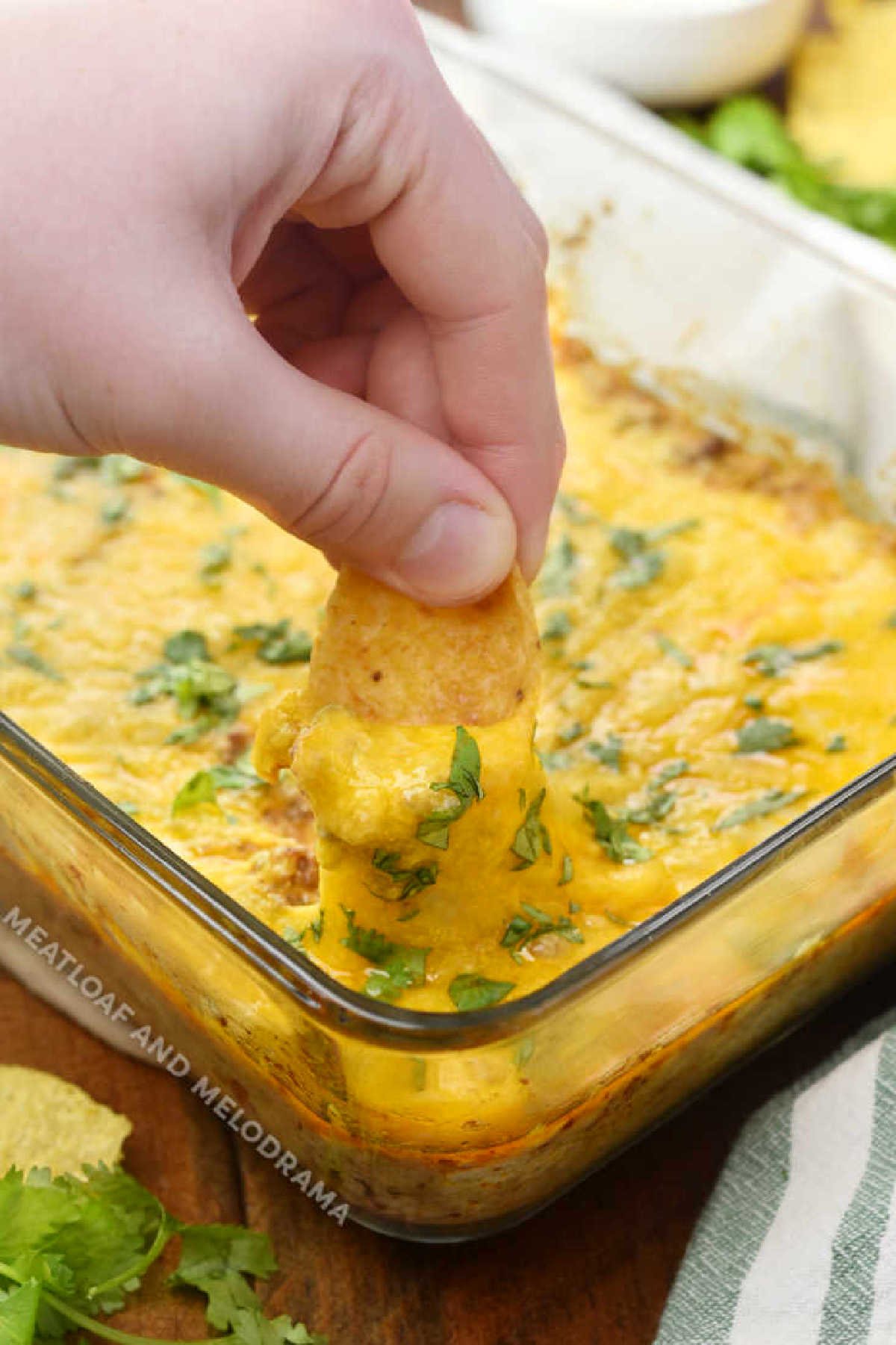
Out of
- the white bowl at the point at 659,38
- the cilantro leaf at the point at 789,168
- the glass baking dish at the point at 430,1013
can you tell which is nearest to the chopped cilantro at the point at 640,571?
the glass baking dish at the point at 430,1013

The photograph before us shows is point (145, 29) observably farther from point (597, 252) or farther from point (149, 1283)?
point (597, 252)

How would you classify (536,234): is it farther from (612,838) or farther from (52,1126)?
(52,1126)

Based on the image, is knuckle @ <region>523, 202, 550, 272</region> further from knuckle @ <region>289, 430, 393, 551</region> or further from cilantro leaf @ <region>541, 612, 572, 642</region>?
cilantro leaf @ <region>541, 612, 572, 642</region>

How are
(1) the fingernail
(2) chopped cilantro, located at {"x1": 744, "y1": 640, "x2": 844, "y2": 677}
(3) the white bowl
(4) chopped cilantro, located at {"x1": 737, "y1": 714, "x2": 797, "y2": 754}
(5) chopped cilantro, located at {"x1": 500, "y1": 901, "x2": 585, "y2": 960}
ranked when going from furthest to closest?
(3) the white bowl < (2) chopped cilantro, located at {"x1": 744, "y1": 640, "x2": 844, "y2": 677} < (4) chopped cilantro, located at {"x1": 737, "y1": 714, "x2": 797, "y2": 754} < (5) chopped cilantro, located at {"x1": 500, "y1": 901, "x2": 585, "y2": 960} < (1) the fingernail

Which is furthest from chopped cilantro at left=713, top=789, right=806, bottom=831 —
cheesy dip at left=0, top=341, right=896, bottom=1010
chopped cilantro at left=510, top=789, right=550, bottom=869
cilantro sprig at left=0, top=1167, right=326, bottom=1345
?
cilantro sprig at left=0, top=1167, right=326, bottom=1345

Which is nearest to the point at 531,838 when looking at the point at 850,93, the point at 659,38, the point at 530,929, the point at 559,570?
the point at 530,929

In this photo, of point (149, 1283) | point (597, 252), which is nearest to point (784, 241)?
point (597, 252)
